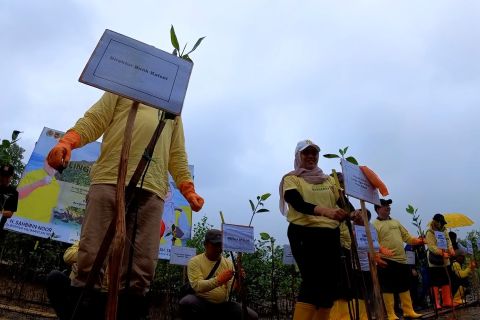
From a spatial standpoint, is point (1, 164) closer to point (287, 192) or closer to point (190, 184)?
point (190, 184)

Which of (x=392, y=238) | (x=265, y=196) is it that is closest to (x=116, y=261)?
(x=265, y=196)

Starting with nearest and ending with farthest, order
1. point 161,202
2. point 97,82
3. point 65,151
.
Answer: point 97,82
point 65,151
point 161,202

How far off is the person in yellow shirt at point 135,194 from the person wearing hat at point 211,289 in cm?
187

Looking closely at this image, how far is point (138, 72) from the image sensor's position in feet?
5.63

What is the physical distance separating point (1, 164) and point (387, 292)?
216 inches

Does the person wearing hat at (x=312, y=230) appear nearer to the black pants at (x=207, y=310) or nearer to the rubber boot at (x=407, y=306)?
the black pants at (x=207, y=310)

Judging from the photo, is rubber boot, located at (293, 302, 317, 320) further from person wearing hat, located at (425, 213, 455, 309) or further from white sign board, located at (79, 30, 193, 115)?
person wearing hat, located at (425, 213, 455, 309)

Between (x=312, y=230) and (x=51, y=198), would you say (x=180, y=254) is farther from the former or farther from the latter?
(x=312, y=230)

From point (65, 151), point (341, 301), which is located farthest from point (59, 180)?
point (65, 151)

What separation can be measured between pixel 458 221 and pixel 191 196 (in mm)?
7992

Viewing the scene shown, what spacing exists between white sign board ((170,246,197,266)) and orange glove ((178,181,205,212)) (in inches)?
132

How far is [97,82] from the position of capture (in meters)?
1.58

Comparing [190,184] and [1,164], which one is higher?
[1,164]

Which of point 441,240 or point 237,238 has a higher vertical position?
point 441,240
